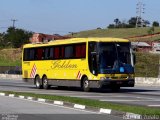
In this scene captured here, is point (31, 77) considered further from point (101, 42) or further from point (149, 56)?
point (149, 56)

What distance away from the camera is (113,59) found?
103ft

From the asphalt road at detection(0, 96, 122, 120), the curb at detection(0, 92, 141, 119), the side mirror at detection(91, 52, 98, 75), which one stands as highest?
the side mirror at detection(91, 52, 98, 75)

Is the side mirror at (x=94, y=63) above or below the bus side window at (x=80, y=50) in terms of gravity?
below

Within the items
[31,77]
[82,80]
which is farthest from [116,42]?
[31,77]

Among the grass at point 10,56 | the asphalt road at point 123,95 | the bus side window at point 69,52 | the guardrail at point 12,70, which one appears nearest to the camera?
the asphalt road at point 123,95

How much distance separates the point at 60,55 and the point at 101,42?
16.6 ft

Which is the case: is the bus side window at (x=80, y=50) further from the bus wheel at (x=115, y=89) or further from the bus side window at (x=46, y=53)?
the bus side window at (x=46, y=53)

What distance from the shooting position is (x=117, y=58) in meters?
31.3

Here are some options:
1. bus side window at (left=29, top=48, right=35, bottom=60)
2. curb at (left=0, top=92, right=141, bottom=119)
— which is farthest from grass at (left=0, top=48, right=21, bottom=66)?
curb at (left=0, top=92, right=141, bottom=119)

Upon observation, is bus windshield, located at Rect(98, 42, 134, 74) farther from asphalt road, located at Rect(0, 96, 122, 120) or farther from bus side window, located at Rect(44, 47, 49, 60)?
asphalt road, located at Rect(0, 96, 122, 120)

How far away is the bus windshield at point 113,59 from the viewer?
31.2 metres

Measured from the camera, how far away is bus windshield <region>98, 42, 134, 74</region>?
3123 cm

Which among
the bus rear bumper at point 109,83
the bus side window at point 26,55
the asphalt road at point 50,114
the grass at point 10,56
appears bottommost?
the asphalt road at point 50,114

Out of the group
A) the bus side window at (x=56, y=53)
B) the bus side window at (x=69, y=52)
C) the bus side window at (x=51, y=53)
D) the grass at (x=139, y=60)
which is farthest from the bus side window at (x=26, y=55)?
the grass at (x=139, y=60)
